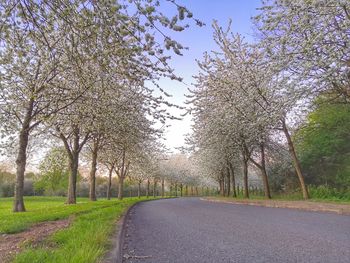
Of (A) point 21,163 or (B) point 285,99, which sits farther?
(A) point 21,163

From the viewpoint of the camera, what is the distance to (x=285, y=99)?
14047 mm

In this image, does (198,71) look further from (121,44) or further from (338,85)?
(121,44)

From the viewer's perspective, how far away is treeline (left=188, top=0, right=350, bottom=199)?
1260 cm

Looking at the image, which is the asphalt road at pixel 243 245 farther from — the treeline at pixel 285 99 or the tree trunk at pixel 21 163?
the tree trunk at pixel 21 163

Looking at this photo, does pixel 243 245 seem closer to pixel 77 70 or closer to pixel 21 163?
pixel 77 70

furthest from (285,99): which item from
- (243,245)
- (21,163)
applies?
(21,163)

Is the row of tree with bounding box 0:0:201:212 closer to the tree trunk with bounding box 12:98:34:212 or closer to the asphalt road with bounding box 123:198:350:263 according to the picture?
the tree trunk with bounding box 12:98:34:212

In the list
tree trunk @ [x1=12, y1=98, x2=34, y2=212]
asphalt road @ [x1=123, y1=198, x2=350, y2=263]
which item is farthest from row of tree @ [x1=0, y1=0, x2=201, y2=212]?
asphalt road @ [x1=123, y1=198, x2=350, y2=263]

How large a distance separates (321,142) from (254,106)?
35.0ft

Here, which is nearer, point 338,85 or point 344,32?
point 344,32

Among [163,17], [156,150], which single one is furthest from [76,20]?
[156,150]

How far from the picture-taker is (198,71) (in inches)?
1127

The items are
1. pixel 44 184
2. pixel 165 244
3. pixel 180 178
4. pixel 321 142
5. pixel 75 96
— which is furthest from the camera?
pixel 180 178

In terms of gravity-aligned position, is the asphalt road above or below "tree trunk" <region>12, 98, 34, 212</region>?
below
